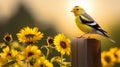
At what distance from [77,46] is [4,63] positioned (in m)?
0.92

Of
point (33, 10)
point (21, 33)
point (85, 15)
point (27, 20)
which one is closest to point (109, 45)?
point (85, 15)

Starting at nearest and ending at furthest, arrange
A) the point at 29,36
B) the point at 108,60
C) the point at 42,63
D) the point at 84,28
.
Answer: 1. the point at 42,63
2. the point at 29,36
3. the point at 84,28
4. the point at 108,60

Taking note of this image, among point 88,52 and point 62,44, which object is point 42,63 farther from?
point 88,52

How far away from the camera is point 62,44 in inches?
271

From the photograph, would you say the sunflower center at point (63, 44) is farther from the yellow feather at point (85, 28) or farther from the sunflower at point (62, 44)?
the yellow feather at point (85, 28)

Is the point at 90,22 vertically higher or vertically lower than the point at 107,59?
higher

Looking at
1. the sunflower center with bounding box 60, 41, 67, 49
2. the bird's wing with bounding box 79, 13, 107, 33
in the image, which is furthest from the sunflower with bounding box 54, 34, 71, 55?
the bird's wing with bounding box 79, 13, 107, 33

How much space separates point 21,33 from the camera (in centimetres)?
687

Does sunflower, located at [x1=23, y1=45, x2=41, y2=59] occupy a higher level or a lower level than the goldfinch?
lower

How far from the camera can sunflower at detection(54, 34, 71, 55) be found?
678 centimetres

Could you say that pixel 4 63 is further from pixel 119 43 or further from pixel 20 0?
pixel 20 0

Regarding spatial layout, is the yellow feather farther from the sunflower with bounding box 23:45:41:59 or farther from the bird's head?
the sunflower with bounding box 23:45:41:59

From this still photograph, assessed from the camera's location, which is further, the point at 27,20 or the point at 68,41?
the point at 27,20

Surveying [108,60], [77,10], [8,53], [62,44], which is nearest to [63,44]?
[62,44]
